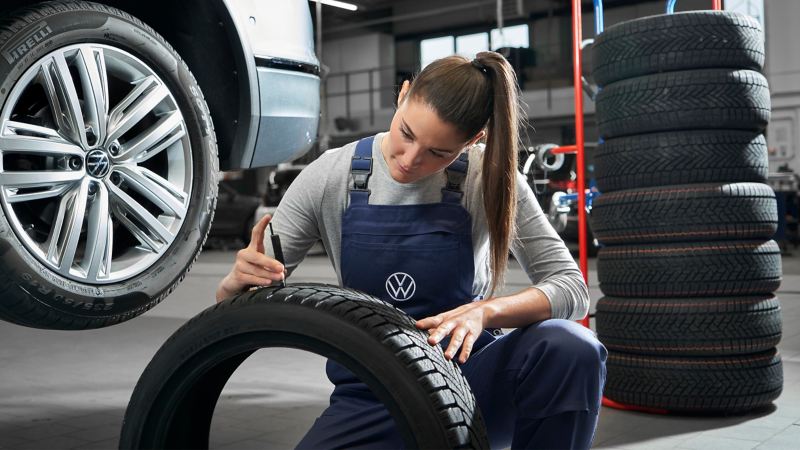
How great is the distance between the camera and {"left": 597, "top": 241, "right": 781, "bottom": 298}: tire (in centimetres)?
263

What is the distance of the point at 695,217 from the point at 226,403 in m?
1.60

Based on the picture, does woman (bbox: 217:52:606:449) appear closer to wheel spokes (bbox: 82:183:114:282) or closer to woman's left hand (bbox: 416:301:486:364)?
woman's left hand (bbox: 416:301:486:364)

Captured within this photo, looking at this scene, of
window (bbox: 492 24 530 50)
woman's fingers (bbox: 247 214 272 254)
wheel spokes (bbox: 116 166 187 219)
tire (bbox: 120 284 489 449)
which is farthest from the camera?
window (bbox: 492 24 530 50)

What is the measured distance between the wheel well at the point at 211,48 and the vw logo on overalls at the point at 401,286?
795mm

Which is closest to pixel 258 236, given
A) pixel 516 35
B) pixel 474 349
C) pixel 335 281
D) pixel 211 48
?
pixel 474 349

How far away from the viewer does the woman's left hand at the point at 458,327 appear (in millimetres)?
1237

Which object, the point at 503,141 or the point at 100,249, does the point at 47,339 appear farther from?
the point at 503,141

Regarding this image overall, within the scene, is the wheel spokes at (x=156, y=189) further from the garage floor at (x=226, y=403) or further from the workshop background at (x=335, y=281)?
the garage floor at (x=226, y=403)

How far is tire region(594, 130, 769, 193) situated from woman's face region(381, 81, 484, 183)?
52.0 inches

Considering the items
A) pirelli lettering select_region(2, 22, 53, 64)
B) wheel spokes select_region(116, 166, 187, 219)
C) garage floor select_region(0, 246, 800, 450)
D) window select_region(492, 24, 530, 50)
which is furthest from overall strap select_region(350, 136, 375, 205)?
window select_region(492, 24, 530, 50)

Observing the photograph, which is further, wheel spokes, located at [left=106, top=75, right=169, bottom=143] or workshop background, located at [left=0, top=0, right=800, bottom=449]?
workshop background, located at [left=0, top=0, right=800, bottom=449]

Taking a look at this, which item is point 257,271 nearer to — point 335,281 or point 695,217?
point 695,217

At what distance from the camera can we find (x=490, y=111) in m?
1.48

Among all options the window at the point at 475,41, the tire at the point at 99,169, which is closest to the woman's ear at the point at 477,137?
the tire at the point at 99,169
